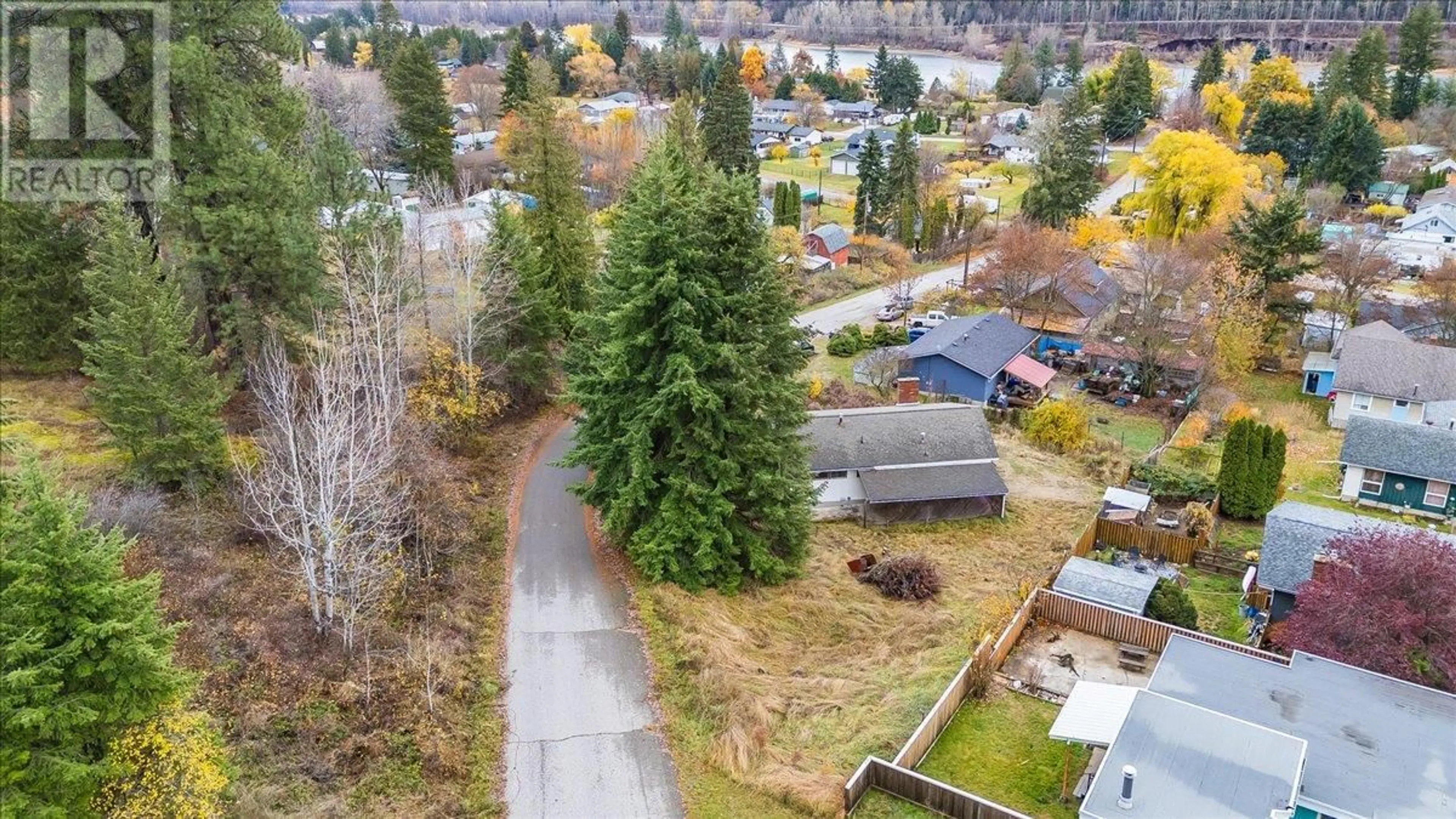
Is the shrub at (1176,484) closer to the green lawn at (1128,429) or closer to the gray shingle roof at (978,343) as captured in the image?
the green lawn at (1128,429)

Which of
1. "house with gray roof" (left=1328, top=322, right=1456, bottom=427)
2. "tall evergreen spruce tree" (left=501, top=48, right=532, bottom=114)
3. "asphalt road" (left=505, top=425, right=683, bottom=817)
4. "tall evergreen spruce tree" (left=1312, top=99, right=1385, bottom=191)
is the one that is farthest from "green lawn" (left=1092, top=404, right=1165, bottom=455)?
"tall evergreen spruce tree" (left=501, top=48, right=532, bottom=114)

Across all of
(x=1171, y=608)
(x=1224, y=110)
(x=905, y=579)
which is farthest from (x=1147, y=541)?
(x=1224, y=110)

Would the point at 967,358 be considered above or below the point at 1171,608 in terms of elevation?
above

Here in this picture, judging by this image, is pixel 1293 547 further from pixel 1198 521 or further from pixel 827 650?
pixel 827 650

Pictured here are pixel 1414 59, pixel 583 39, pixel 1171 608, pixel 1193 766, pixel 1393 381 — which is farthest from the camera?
pixel 583 39

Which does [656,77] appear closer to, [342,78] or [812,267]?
[342,78]

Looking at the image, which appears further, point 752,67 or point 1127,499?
point 752,67

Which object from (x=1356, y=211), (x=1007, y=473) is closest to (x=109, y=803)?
(x=1007, y=473)
